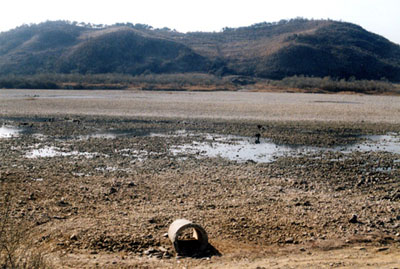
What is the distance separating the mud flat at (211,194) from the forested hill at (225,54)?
5748cm

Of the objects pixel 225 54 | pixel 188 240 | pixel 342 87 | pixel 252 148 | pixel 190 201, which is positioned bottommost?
pixel 188 240

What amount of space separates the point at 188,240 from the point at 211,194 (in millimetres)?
2430

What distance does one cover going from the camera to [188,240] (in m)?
6.40

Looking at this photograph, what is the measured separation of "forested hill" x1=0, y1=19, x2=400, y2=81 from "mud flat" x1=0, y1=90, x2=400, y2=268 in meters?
57.5

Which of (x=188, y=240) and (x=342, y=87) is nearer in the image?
(x=188, y=240)

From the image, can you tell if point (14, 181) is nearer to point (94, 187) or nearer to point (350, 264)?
point (94, 187)

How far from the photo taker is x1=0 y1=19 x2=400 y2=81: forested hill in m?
74.3

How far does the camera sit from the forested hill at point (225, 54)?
7431cm

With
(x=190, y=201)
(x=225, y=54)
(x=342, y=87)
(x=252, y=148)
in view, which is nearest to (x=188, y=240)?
(x=190, y=201)

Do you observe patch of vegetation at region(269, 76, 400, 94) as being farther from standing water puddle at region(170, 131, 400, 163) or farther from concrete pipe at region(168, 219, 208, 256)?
concrete pipe at region(168, 219, 208, 256)

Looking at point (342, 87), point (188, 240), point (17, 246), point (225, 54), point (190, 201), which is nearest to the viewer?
point (17, 246)

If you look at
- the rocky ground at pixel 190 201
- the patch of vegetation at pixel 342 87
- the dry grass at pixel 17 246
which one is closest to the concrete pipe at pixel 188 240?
the rocky ground at pixel 190 201

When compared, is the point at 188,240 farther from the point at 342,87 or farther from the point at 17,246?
the point at 342,87

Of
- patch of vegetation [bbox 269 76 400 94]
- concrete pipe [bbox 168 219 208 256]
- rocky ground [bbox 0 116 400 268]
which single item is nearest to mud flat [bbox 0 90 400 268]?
rocky ground [bbox 0 116 400 268]
